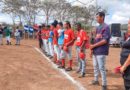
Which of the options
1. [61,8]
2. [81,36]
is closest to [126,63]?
[81,36]

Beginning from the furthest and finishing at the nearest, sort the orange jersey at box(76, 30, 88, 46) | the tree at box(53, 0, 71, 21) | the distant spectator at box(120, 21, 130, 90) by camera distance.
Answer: the tree at box(53, 0, 71, 21) → the orange jersey at box(76, 30, 88, 46) → the distant spectator at box(120, 21, 130, 90)

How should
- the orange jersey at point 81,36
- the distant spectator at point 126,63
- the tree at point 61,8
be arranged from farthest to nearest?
1. the tree at point 61,8
2. the orange jersey at point 81,36
3. the distant spectator at point 126,63

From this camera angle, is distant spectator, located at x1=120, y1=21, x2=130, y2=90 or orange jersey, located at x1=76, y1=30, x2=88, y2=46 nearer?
distant spectator, located at x1=120, y1=21, x2=130, y2=90

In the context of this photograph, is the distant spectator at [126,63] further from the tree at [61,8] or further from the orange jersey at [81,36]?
the tree at [61,8]

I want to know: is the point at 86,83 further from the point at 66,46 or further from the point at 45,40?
the point at 45,40

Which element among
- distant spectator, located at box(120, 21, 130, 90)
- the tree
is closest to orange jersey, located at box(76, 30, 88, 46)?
distant spectator, located at box(120, 21, 130, 90)

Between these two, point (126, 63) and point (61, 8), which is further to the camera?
point (61, 8)

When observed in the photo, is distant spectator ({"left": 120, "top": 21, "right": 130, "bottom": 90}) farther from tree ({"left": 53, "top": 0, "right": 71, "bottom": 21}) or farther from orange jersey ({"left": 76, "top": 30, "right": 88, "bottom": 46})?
tree ({"left": 53, "top": 0, "right": 71, "bottom": 21})

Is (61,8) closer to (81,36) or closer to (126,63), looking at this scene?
(81,36)

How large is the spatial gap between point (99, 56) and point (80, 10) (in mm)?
52381

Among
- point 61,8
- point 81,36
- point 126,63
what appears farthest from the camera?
point 61,8

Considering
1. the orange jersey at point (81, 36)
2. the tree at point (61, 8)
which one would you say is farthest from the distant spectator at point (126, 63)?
the tree at point (61, 8)

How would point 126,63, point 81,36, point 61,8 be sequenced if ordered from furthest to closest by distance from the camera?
point 61,8 < point 81,36 < point 126,63

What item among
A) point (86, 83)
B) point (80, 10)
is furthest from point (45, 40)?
point (80, 10)
